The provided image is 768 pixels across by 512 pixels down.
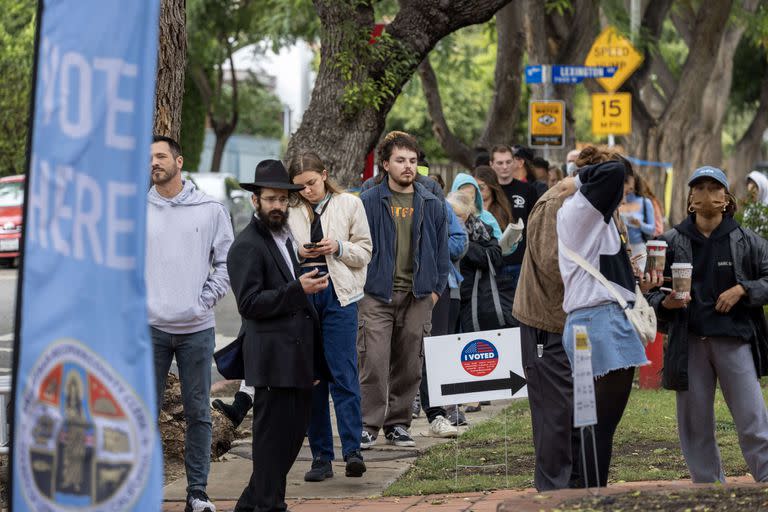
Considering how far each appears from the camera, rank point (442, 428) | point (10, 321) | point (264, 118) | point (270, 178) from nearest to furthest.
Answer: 1. point (270, 178)
2. point (442, 428)
3. point (10, 321)
4. point (264, 118)

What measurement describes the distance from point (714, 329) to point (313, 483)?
100 inches

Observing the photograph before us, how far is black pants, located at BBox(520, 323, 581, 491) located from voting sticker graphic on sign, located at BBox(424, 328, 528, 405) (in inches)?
60.9

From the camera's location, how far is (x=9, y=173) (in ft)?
127

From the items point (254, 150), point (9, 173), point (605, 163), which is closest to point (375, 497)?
point (605, 163)

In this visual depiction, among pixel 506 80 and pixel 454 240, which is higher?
pixel 506 80

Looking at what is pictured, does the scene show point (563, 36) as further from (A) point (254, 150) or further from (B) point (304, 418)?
(A) point (254, 150)

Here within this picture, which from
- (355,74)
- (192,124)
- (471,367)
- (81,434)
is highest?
(192,124)

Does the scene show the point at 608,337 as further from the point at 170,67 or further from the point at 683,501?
the point at 170,67

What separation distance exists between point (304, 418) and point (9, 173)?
33529mm

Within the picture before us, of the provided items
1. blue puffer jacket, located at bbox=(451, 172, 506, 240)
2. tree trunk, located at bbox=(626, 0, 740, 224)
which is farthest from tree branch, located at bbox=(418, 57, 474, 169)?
blue puffer jacket, located at bbox=(451, 172, 506, 240)

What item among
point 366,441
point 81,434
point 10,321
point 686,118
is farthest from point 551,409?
point 686,118

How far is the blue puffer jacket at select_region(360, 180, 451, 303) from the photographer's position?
9281 millimetres

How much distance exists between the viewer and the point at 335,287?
27.5ft

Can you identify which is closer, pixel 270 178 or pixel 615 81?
pixel 270 178
